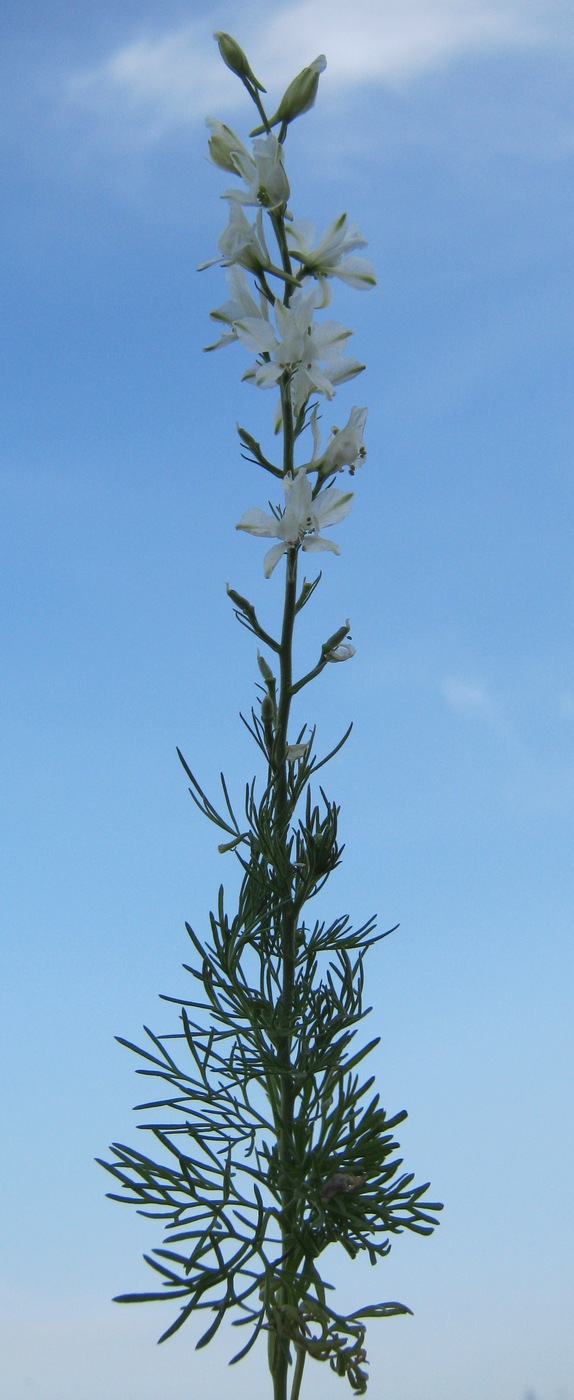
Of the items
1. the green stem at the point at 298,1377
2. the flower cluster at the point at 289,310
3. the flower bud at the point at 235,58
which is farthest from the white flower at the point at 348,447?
the green stem at the point at 298,1377

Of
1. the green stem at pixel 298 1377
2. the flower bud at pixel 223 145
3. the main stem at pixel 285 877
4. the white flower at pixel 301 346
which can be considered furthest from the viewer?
the flower bud at pixel 223 145

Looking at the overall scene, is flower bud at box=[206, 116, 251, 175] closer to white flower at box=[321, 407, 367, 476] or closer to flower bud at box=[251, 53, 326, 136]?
flower bud at box=[251, 53, 326, 136]

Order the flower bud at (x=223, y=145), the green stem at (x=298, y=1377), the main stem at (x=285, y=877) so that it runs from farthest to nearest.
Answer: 1. the flower bud at (x=223, y=145)
2. the main stem at (x=285, y=877)
3. the green stem at (x=298, y=1377)

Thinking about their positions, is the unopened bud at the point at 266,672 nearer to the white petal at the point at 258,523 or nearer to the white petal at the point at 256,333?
the white petal at the point at 258,523

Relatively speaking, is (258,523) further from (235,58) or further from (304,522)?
(235,58)

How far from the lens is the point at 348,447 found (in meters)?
2.41

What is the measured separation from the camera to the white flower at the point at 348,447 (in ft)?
7.91

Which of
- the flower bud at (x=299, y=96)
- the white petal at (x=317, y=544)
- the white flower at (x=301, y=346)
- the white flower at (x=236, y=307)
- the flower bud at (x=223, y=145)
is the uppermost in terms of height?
the flower bud at (x=299, y=96)

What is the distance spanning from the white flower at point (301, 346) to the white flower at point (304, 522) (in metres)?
0.19

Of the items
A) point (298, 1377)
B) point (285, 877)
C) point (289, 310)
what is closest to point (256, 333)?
point (289, 310)

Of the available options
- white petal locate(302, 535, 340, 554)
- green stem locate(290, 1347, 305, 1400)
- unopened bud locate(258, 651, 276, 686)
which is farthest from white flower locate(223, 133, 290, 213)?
green stem locate(290, 1347, 305, 1400)

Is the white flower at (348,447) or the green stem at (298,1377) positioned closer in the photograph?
the green stem at (298,1377)

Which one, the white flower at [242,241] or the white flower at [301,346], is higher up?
the white flower at [242,241]

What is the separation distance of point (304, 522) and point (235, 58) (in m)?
0.96
